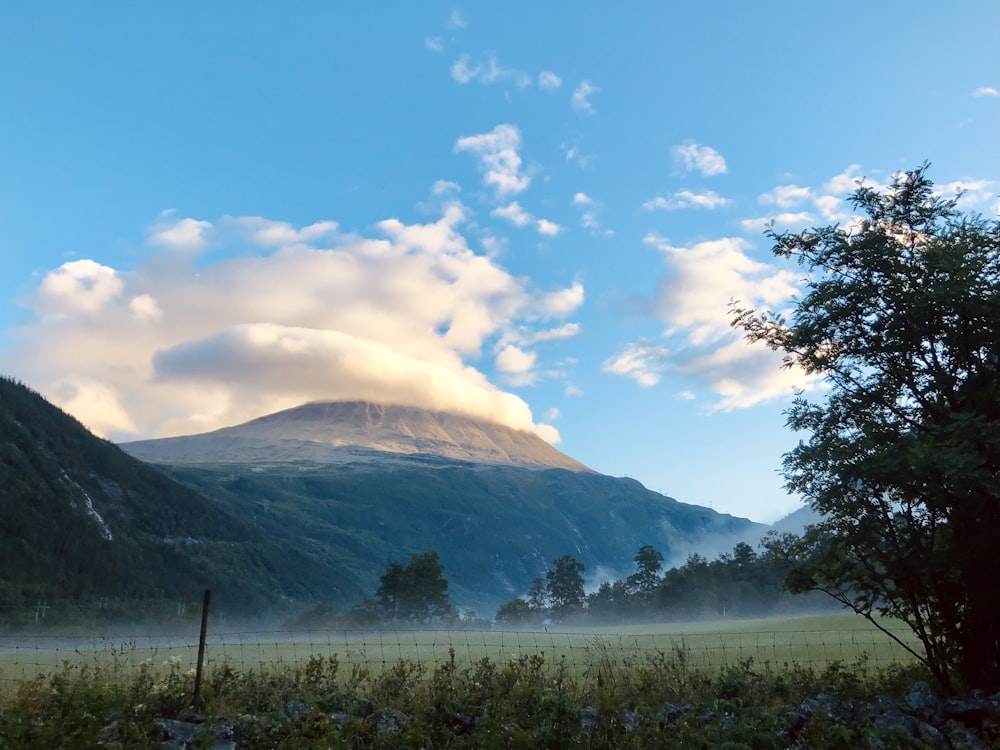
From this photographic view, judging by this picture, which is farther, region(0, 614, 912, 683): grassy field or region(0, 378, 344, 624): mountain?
region(0, 378, 344, 624): mountain

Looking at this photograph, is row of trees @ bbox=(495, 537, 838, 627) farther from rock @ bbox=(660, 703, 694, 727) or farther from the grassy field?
rock @ bbox=(660, 703, 694, 727)

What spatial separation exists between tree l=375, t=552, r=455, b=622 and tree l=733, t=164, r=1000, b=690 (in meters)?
102

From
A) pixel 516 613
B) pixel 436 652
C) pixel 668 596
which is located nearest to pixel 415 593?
pixel 516 613

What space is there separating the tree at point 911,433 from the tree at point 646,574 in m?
135

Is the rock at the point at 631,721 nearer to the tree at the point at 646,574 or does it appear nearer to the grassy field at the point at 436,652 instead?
the grassy field at the point at 436,652

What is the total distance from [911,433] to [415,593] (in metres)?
106

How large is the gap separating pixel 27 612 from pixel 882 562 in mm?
95991

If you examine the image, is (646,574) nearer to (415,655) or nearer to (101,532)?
(101,532)

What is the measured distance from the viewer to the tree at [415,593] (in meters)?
115


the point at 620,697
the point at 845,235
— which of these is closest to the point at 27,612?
the point at 620,697

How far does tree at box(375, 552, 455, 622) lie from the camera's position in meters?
115

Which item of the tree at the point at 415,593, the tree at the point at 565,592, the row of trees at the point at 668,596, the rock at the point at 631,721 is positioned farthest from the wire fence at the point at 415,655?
the tree at the point at 565,592

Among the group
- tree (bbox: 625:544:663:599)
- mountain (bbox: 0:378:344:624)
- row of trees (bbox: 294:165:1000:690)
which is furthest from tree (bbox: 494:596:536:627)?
row of trees (bbox: 294:165:1000:690)

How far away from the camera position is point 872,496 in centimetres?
1688
